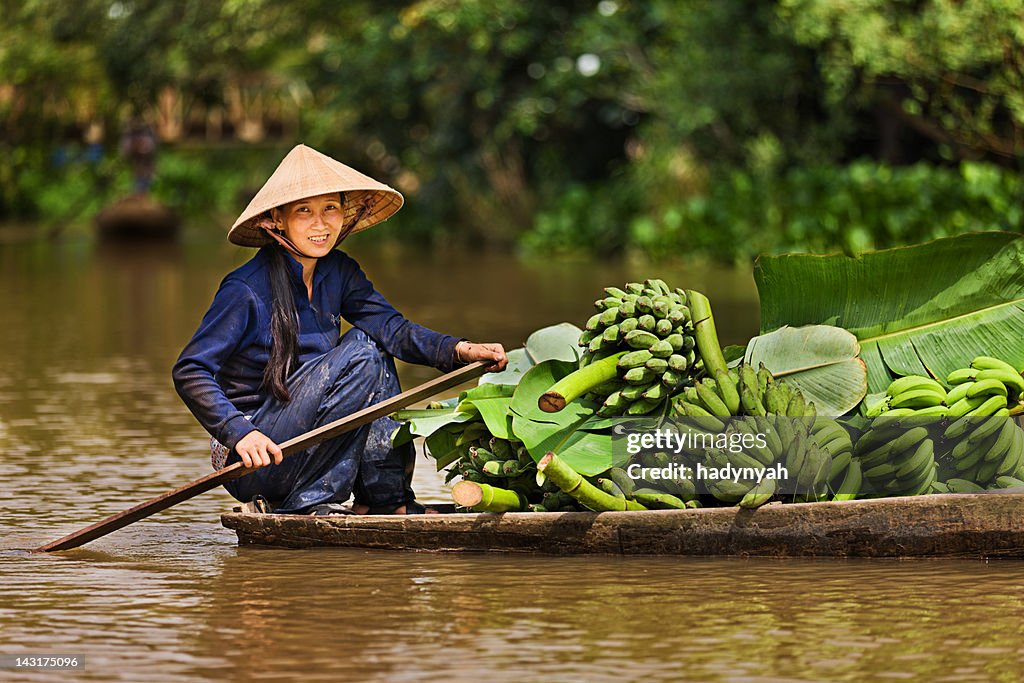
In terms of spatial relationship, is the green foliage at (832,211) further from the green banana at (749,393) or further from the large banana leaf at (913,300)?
the green banana at (749,393)

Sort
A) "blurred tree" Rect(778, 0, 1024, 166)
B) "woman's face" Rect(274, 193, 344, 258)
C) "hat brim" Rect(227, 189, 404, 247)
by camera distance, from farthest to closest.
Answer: "blurred tree" Rect(778, 0, 1024, 166) < "hat brim" Rect(227, 189, 404, 247) < "woman's face" Rect(274, 193, 344, 258)

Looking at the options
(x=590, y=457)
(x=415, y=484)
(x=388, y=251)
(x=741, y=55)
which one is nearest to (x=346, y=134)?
(x=388, y=251)

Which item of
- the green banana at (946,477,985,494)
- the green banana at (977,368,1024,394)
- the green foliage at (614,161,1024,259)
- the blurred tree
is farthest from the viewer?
the green foliage at (614,161,1024,259)

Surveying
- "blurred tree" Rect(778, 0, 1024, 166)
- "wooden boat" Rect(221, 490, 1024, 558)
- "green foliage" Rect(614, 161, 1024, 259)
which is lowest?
"wooden boat" Rect(221, 490, 1024, 558)

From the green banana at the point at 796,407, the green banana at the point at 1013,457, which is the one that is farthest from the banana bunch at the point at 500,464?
the green banana at the point at 1013,457

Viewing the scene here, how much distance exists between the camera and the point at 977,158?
21.5 metres

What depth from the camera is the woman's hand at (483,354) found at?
638 cm

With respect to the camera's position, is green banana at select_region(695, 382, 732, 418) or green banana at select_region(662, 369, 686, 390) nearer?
green banana at select_region(695, 382, 732, 418)

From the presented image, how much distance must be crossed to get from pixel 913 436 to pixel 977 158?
1619cm

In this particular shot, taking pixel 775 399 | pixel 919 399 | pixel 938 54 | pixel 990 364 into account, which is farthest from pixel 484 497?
pixel 938 54

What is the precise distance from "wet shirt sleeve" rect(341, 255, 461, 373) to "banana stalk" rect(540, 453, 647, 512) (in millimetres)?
800

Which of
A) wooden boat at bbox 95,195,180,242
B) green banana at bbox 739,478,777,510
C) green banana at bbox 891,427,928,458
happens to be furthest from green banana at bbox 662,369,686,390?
wooden boat at bbox 95,195,180,242

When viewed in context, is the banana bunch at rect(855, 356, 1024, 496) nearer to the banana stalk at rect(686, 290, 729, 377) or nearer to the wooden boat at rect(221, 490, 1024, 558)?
the wooden boat at rect(221, 490, 1024, 558)

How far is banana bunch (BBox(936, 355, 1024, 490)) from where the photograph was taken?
6.01 meters
